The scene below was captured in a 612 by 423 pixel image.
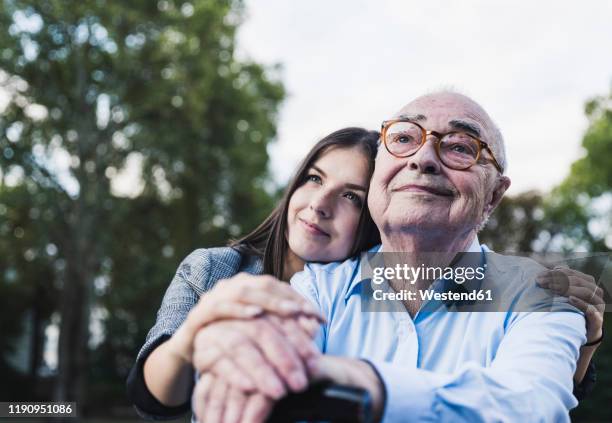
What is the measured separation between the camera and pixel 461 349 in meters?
1.84

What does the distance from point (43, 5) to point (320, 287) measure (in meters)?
14.8

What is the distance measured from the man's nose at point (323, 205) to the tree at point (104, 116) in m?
13.4

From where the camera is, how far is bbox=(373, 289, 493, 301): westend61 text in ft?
6.37

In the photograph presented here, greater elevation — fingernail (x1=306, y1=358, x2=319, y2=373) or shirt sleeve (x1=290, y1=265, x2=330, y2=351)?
fingernail (x1=306, y1=358, x2=319, y2=373)

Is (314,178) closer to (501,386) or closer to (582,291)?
(582,291)

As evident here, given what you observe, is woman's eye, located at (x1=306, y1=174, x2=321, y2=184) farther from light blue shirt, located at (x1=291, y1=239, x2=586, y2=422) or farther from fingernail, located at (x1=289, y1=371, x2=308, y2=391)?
fingernail, located at (x1=289, y1=371, x2=308, y2=391)

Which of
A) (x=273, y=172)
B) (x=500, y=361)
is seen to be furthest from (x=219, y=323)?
(x=273, y=172)

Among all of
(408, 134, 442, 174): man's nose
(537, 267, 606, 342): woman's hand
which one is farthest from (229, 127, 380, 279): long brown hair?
(537, 267, 606, 342): woman's hand

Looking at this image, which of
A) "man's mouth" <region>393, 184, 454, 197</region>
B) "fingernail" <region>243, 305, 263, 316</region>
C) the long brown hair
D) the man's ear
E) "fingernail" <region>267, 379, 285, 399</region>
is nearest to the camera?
"fingernail" <region>267, 379, 285, 399</region>

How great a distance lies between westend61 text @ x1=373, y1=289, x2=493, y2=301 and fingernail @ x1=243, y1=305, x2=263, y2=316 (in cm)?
82

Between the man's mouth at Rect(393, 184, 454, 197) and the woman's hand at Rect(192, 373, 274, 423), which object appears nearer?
the woman's hand at Rect(192, 373, 274, 423)

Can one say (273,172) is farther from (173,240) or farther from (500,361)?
(500,361)

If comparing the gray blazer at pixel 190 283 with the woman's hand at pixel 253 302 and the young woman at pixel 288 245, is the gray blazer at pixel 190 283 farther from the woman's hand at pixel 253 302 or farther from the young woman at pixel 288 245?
the woman's hand at pixel 253 302

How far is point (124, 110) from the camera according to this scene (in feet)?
51.9
